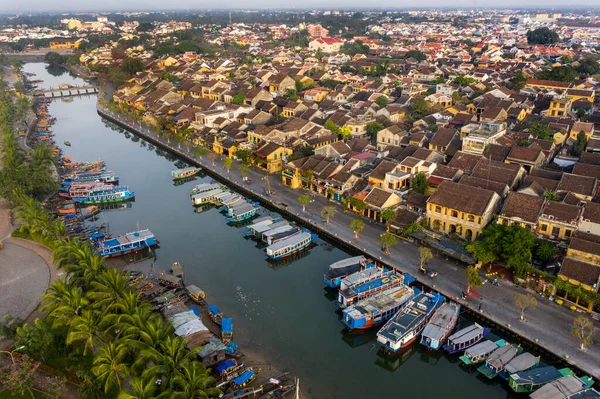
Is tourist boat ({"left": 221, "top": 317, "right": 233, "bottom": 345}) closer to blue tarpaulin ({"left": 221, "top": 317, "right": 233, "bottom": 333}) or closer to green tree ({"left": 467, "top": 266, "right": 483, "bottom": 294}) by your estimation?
blue tarpaulin ({"left": 221, "top": 317, "right": 233, "bottom": 333})

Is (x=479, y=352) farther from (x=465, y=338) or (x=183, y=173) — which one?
(x=183, y=173)

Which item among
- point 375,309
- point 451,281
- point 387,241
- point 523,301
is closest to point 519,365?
point 523,301

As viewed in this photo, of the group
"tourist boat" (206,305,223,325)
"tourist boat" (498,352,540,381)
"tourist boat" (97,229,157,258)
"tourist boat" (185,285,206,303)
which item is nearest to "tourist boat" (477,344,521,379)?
"tourist boat" (498,352,540,381)

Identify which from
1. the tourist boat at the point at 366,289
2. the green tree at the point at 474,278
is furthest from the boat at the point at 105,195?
the green tree at the point at 474,278

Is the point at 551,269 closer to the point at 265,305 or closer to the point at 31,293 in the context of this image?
the point at 265,305

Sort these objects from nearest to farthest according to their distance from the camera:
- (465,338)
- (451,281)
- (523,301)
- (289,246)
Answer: (465,338), (523,301), (451,281), (289,246)

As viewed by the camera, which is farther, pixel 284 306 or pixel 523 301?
pixel 284 306
